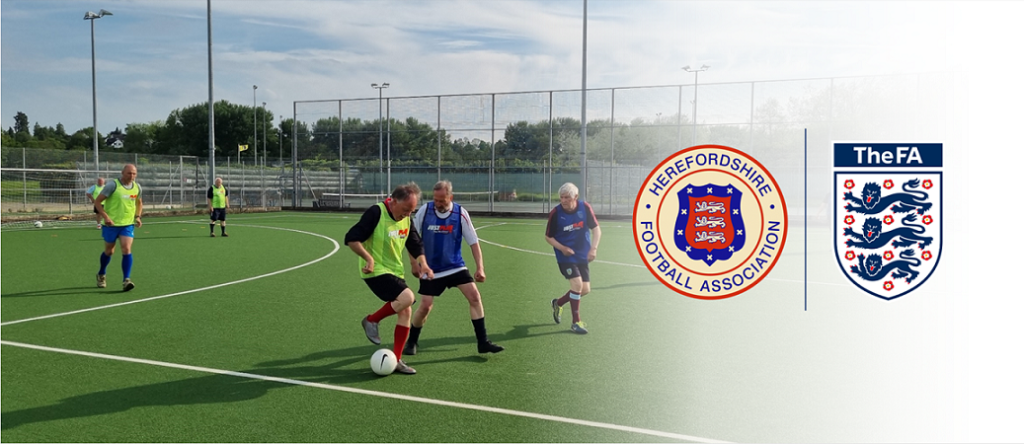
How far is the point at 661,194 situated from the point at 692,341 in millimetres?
3764

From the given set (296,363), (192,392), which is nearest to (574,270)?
(296,363)

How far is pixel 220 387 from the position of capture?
6039 mm

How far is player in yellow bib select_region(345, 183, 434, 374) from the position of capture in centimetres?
645

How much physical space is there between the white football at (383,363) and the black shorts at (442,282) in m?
0.88

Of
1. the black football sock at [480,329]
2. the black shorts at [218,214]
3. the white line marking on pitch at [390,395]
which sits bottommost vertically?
the white line marking on pitch at [390,395]

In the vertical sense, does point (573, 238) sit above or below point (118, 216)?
below

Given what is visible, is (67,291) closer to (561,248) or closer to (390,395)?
(390,395)

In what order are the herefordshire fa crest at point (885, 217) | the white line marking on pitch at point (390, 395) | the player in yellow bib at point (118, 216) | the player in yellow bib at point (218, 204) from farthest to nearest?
the player in yellow bib at point (218, 204) → the player in yellow bib at point (118, 216) → the white line marking on pitch at point (390, 395) → the herefordshire fa crest at point (885, 217)

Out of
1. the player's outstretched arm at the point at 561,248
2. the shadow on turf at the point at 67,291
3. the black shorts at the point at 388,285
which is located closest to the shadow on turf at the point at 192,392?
the black shorts at the point at 388,285

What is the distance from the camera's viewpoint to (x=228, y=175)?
41.3 meters

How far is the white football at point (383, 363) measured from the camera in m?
6.42

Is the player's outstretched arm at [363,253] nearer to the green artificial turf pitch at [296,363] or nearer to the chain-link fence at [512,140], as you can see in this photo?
the green artificial turf pitch at [296,363]

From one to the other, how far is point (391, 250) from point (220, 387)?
1896 millimetres

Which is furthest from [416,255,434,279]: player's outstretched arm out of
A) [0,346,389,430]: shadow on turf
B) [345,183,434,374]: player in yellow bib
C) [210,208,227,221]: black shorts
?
[210,208,227,221]: black shorts
